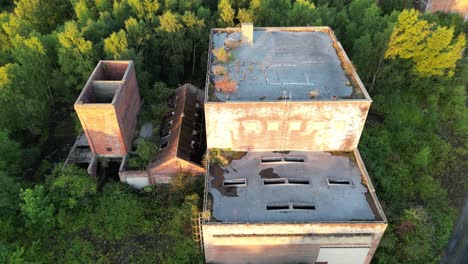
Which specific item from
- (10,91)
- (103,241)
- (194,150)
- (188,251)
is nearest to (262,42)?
(194,150)

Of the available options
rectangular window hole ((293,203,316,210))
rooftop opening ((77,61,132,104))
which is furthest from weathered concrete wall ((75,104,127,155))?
rectangular window hole ((293,203,316,210))

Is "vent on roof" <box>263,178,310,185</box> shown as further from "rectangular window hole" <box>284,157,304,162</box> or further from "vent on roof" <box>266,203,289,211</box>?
"vent on roof" <box>266,203,289,211</box>

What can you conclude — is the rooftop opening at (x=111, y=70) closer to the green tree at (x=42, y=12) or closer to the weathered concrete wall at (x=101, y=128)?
the weathered concrete wall at (x=101, y=128)

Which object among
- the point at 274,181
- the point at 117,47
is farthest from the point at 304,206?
the point at 117,47

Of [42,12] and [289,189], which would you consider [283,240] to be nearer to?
[289,189]

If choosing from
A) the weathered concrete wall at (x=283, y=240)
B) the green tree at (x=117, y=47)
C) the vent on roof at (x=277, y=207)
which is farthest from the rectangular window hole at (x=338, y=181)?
the green tree at (x=117, y=47)
